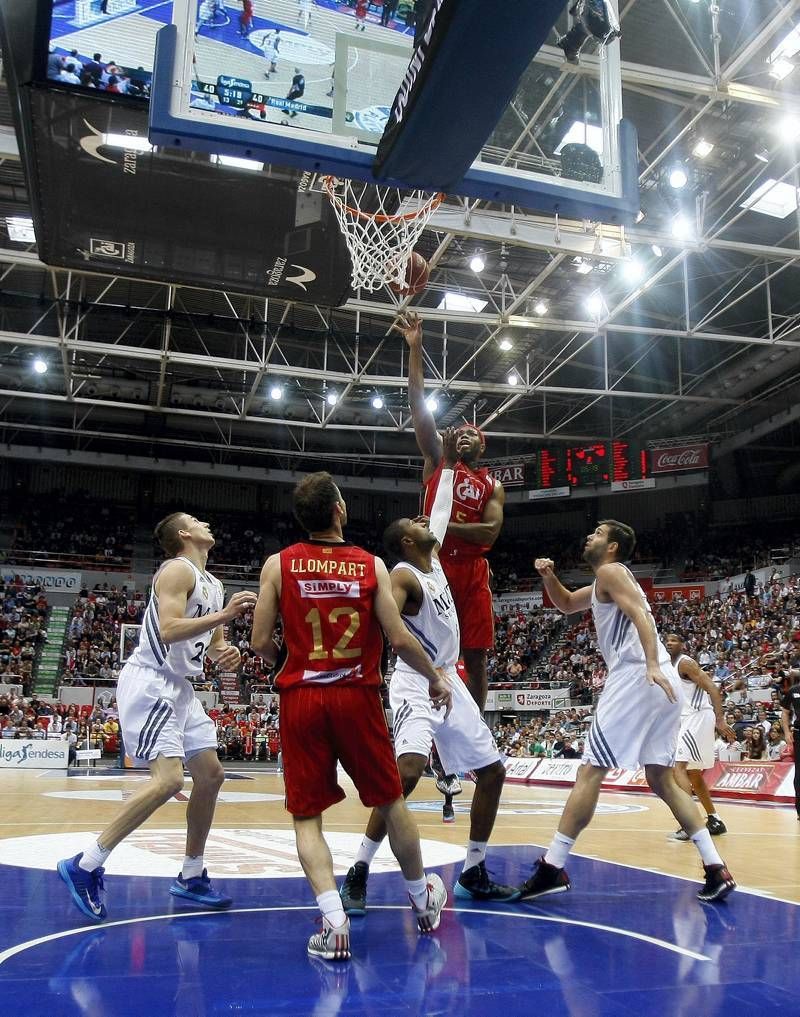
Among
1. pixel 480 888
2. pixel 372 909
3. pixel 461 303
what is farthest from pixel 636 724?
pixel 461 303

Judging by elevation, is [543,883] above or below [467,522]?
below

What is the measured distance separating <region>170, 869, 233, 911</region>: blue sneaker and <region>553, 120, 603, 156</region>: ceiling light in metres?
4.80

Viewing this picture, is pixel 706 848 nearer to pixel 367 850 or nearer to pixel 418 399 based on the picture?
pixel 367 850

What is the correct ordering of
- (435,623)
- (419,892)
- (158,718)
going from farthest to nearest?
(435,623), (158,718), (419,892)

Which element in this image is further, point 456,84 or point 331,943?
point 456,84

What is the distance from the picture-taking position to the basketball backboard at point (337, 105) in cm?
516

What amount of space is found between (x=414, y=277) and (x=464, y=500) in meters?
2.42

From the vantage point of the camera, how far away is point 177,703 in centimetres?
466

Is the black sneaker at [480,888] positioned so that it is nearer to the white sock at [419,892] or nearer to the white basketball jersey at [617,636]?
the white sock at [419,892]

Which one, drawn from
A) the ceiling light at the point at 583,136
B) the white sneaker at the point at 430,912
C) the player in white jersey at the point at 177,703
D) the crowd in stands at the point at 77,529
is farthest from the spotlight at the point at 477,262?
the crowd in stands at the point at 77,529

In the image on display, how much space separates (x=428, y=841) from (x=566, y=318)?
16.7 meters

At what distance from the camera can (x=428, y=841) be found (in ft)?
22.9

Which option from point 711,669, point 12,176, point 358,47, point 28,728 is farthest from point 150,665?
point 711,669

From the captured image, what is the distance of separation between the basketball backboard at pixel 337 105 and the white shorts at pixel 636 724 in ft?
9.83
